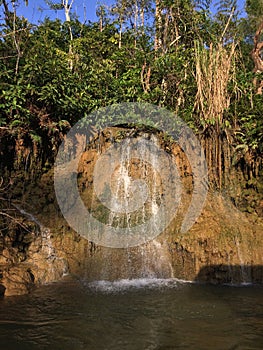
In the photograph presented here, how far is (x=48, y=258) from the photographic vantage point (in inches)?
323

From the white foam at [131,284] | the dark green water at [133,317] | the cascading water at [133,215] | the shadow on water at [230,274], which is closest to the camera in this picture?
the dark green water at [133,317]

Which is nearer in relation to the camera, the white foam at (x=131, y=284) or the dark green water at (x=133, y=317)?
the dark green water at (x=133, y=317)

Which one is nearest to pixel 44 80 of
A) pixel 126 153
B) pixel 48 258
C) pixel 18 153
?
pixel 18 153

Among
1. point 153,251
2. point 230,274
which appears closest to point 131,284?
point 153,251

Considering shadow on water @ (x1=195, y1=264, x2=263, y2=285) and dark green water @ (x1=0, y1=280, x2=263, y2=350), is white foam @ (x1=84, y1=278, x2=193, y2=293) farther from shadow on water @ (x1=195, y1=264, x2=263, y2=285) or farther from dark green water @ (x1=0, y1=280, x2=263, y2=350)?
shadow on water @ (x1=195, y1=264, x2=263, y2=285)

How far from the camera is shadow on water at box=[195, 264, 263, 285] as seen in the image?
316 inches

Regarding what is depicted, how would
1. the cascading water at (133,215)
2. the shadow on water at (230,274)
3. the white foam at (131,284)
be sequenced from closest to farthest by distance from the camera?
1. the white foam at (131,284)
2. the shadow on water at (230,274)
3. the cascading water at (133,215)

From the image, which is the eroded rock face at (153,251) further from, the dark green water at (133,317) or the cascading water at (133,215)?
the dark green water at (133,317)

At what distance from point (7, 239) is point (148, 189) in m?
3.78

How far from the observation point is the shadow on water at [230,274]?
802 centimetres

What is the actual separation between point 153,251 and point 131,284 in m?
1.26

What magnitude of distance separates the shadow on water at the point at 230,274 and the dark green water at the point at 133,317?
467 millimetres

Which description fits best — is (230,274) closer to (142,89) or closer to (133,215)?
(133,215)

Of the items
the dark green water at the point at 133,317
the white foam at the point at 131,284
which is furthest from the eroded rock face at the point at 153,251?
the dark green water at the point at 133,317
